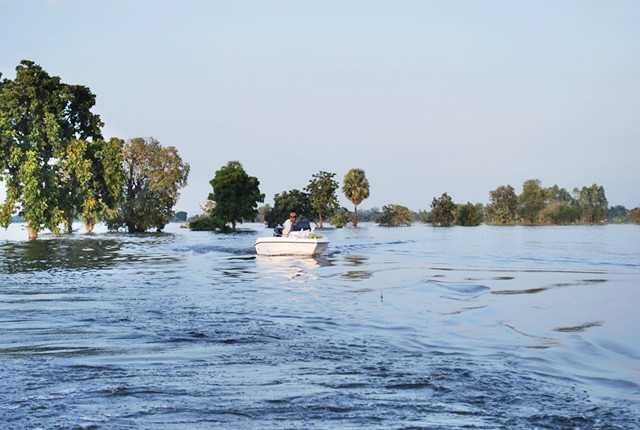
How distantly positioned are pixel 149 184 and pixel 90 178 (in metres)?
33.4

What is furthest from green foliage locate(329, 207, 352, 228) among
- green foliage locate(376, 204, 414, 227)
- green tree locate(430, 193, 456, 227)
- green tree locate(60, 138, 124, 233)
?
green tree locate(60, 138, 124, 233)

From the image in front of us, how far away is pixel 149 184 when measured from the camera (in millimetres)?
87875

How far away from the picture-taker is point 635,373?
8.10 meters

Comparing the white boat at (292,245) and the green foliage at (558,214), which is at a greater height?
the green foliage at (558,214)

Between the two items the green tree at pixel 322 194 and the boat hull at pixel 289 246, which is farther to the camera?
the green tree at pixel 322 194

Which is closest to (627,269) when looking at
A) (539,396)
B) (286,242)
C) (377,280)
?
(377,280)

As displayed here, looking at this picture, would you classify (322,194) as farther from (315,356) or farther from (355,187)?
(315,356)

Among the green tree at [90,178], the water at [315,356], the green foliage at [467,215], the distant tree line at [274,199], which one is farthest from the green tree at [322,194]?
the water at [315,356]

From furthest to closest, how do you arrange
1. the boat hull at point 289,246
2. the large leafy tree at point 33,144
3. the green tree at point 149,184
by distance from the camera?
the green tree at point 149,184 → the large leafy tree at point 33,144 → the boat hull at point 289,246

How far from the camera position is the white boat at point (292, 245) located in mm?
31359

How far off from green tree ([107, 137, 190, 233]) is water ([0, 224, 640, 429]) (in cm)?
6652

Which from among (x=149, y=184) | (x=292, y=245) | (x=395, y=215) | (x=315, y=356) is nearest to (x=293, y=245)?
(x=292, y=245)

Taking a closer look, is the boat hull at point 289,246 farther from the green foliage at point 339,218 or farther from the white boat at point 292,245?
the green foliage at point 339,218

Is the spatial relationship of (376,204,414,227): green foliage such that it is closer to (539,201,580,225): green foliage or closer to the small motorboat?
(539,201,580,225): green foliage
